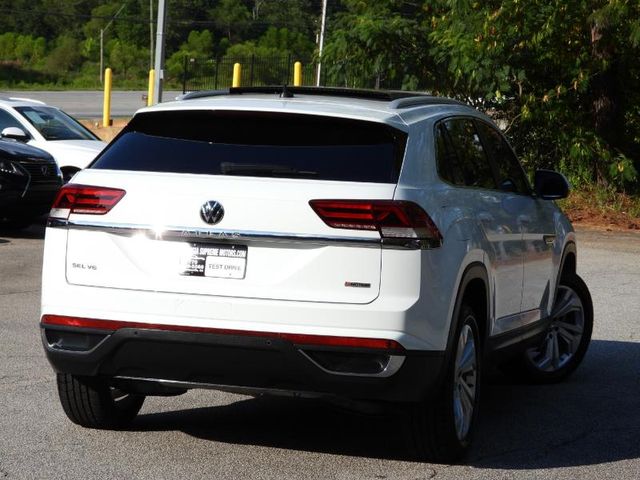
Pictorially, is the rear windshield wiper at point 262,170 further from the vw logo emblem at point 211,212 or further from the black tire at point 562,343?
the black tire at point 562,343

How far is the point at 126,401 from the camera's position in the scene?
272 inches

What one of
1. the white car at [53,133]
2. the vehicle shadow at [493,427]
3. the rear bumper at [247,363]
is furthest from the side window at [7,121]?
the rear bumper at [247,363]

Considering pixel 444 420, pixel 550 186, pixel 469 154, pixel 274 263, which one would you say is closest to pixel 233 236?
pixel 274 263

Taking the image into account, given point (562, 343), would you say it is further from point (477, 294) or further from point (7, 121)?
point (7, 121)

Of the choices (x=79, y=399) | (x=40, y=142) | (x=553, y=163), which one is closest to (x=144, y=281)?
(x=79, y=399)

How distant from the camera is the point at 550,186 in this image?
809 centimetres

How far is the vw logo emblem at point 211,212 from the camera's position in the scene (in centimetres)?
586

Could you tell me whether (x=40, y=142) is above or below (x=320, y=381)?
below

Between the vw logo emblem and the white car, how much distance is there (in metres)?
12.4

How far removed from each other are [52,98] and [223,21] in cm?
3984

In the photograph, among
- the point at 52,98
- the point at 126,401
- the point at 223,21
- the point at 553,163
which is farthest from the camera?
the point at 223,21

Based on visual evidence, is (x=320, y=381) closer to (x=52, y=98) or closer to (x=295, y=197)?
(x=295, y=197)

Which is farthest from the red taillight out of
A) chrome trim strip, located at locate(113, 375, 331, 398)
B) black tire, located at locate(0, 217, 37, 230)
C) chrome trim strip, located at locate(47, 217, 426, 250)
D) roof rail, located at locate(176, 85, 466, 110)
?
black tire, located at locate(0, 217, 37, 230)

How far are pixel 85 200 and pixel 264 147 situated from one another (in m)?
0.85
